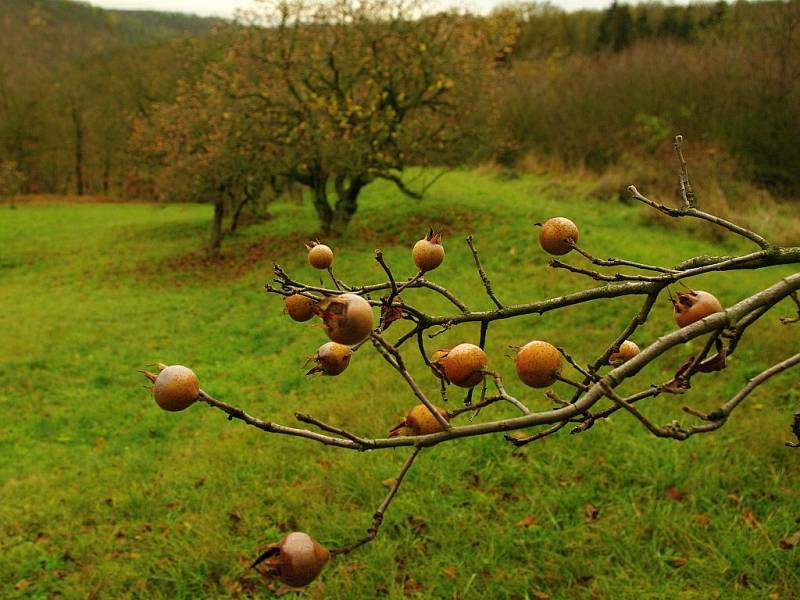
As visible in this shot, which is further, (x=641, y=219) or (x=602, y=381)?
(x=641, y=219)

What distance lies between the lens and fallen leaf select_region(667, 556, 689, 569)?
395 cm

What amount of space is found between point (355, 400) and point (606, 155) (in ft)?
49.9

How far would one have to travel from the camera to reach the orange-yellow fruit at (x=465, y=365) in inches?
44.2

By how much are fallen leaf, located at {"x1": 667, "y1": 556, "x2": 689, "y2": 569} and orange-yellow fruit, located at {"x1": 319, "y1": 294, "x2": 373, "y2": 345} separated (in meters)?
3.82

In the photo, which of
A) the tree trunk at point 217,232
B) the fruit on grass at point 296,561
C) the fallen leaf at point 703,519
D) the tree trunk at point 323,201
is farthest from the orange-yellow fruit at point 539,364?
the tree trunk at point 217,232

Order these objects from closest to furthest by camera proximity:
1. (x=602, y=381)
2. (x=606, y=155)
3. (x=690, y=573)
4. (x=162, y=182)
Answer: (x=602, y=381) < (x=690, y=573) < (x=162, y=182) < (x=606, y=155)

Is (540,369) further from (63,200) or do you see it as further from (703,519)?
(63,200)

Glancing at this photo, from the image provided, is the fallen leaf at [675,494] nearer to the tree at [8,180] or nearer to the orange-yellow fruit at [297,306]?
the orange-yellow fruit at [297,306]

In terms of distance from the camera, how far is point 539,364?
1046mm

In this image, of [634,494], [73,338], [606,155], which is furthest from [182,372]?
[606,155]

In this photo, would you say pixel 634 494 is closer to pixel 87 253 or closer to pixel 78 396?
pixel 78 396

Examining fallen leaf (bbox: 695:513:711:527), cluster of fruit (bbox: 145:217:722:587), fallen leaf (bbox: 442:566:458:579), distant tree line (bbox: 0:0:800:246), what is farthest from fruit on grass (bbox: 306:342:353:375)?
distant tree line (bbox: 0:0:800:246)

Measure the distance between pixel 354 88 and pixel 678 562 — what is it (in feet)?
45.2

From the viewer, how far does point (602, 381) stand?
0.80 meters
